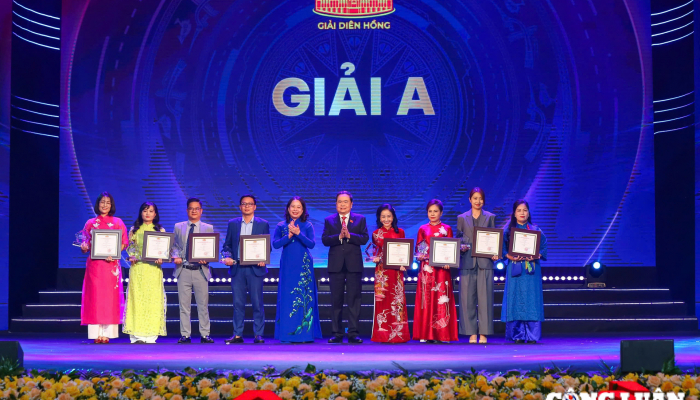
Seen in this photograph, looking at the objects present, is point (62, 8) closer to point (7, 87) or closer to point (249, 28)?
point (7, 87)

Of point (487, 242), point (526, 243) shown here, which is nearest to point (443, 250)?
point (487, 242)

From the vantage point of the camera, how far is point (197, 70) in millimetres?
8477

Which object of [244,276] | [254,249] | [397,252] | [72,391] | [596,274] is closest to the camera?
[72,391]

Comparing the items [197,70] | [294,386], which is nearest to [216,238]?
[197,70]

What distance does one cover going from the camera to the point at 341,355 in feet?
17.3

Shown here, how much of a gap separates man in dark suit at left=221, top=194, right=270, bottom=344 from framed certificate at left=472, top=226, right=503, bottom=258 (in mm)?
1923

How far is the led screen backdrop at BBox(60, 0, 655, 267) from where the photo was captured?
8.32 meters

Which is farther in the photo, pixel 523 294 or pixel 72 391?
pixel 523 294

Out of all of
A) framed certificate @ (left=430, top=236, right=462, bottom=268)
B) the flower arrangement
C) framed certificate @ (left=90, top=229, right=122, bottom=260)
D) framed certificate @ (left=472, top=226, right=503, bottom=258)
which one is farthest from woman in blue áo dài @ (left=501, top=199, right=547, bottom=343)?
framed certificate @ (left=90, top=229, right=122, bottom=260)

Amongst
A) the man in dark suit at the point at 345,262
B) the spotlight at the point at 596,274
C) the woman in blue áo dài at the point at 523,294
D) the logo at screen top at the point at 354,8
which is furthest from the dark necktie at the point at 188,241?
the spotlight at the point at 596,274

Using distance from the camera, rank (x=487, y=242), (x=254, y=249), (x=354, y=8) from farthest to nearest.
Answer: (x=354, y=8) < (x=254, y=249) < (x=487, y=242)

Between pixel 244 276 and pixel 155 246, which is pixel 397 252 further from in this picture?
pixel 155 246

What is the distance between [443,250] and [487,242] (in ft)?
1.28

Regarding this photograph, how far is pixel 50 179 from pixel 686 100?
7186 mm
